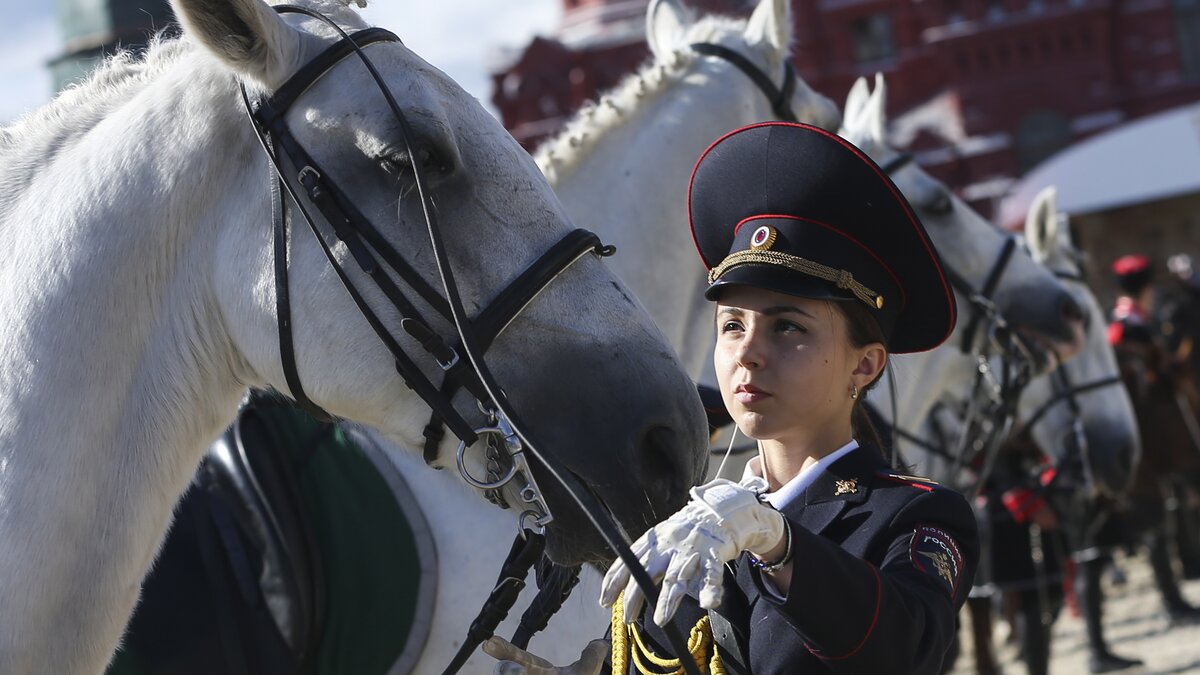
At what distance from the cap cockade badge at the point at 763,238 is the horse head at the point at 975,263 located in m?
2.89

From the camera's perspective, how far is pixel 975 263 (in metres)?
5.35

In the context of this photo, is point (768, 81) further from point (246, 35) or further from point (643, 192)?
point (246, 35)

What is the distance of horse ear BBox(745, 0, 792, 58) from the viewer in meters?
4.19

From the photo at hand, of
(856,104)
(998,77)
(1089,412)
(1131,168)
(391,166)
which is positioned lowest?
(998,77)

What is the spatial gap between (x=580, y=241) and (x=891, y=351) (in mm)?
545

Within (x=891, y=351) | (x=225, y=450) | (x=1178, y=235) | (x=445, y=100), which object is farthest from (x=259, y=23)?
(x=1178, y=235)

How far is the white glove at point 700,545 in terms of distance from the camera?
161 cm

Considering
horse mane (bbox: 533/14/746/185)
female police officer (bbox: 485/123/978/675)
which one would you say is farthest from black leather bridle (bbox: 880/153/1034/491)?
female police officer (bbox: 485/123/978/675)

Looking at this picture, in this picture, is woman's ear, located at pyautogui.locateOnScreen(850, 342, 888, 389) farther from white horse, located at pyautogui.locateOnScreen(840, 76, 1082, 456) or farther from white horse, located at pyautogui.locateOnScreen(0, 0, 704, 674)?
white horse, located at pyautogui.locateOnScreen(840, 76, 1082, 456)

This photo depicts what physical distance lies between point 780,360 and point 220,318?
931 mm

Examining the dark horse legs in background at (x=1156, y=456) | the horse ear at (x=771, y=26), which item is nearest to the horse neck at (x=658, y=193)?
the horse ear at (x=771, y=26)

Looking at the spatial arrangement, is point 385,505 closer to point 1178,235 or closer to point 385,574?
point 385,574

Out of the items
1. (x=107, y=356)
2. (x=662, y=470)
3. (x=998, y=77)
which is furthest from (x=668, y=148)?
(x=998, y=77)

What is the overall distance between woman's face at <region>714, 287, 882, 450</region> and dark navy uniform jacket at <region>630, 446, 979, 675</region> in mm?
128
